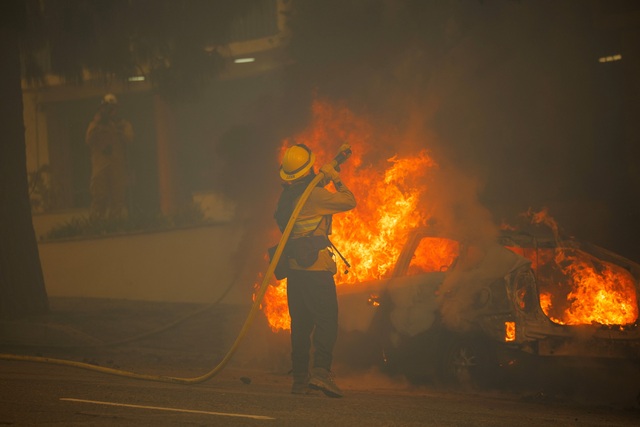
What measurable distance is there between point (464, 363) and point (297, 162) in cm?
254

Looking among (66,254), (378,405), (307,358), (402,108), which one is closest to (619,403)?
(378,405)

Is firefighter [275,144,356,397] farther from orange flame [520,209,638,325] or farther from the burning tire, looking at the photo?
orange flame [520,209,638,325]

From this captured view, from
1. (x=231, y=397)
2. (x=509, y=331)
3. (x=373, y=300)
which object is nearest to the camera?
(x=231, y=397)

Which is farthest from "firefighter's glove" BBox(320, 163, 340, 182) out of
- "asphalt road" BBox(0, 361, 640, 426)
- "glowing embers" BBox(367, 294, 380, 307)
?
"asphalt road" BBox(0, 361, 640, 426)

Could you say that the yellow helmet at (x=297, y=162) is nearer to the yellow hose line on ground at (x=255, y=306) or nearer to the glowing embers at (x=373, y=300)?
the yellow hose line on ground at (x=255, y=306)

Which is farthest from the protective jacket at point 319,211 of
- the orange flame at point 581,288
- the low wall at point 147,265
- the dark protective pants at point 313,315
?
the low wall at point 147,265

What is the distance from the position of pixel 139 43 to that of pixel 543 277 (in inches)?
305

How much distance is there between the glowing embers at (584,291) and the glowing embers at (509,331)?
47 centimetres

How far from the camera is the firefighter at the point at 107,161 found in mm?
20953

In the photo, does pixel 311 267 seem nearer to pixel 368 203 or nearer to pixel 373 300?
pixel 373 300

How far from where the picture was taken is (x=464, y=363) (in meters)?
8.91

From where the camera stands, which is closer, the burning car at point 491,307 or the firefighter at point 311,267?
the burning car at point 491,307

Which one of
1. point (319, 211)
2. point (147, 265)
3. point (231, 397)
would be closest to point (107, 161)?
point (147, 265)

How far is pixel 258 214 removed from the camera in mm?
14766
